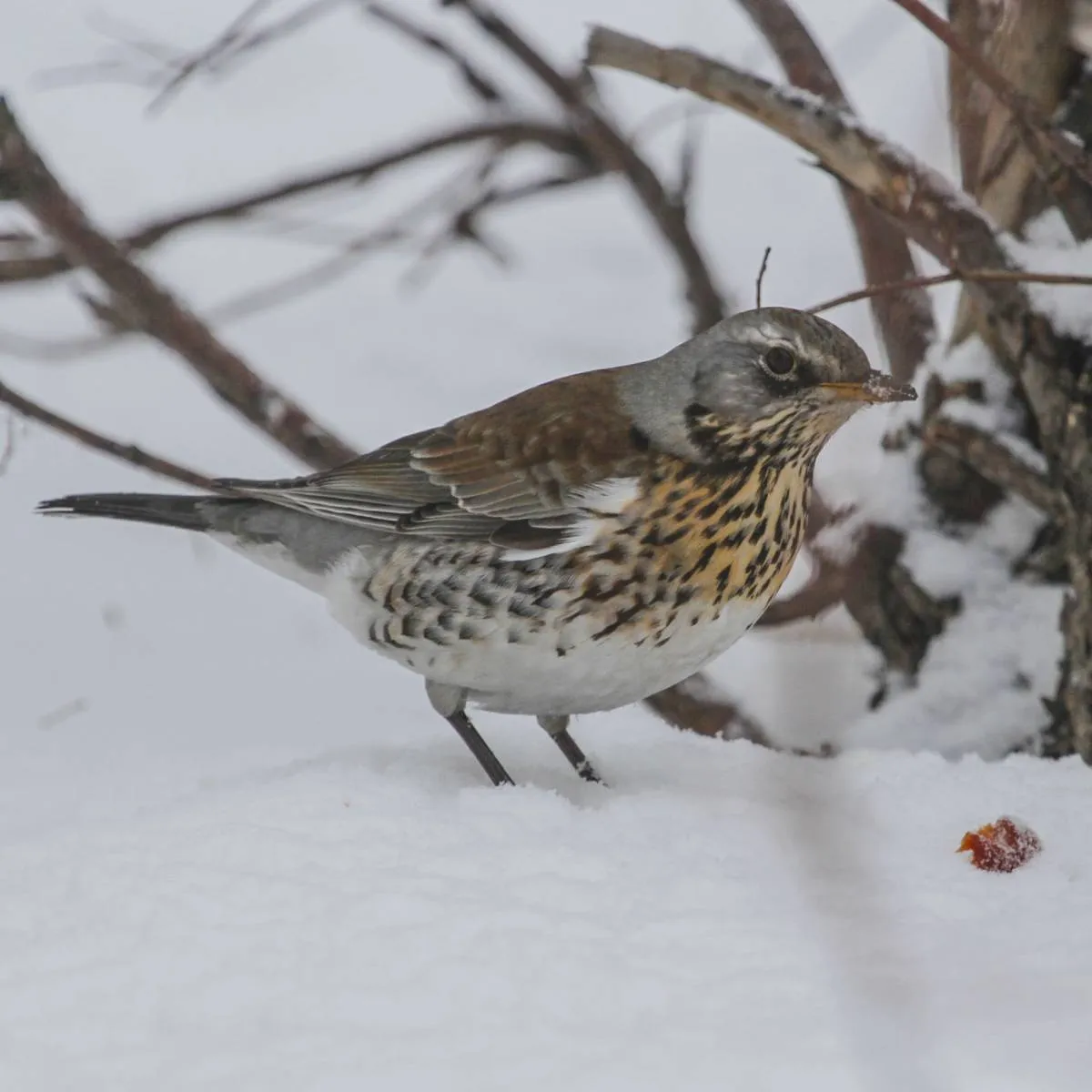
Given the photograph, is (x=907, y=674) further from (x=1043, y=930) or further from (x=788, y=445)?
(x=1043, y=930)

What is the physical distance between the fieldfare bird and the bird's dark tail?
54 centimetres

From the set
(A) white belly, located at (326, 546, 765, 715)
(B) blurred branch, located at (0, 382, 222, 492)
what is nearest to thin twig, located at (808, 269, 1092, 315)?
(A) white belly, located at (326, 546, 765, 715)

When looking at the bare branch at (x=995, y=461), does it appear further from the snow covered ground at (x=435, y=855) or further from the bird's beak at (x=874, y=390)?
the bird's beak at (x=874, y=390)

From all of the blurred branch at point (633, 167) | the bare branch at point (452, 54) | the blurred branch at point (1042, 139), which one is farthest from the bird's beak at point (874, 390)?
the bare branch at point (452, 54)

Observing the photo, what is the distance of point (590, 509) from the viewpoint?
3832 mm

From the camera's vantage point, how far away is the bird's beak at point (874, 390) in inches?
144

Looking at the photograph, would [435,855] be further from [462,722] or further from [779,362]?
[779,362]

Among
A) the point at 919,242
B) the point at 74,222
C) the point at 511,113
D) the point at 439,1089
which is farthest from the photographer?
the point at 511,113

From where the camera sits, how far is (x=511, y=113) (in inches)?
252

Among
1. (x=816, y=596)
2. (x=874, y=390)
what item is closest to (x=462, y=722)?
(x=874, y=390)

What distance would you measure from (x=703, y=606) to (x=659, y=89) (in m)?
5.67

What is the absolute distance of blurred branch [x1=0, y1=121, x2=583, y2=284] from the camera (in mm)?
5984

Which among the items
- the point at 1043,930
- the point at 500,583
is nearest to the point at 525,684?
the point at 500,583

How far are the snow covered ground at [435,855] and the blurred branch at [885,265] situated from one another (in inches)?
10.2
